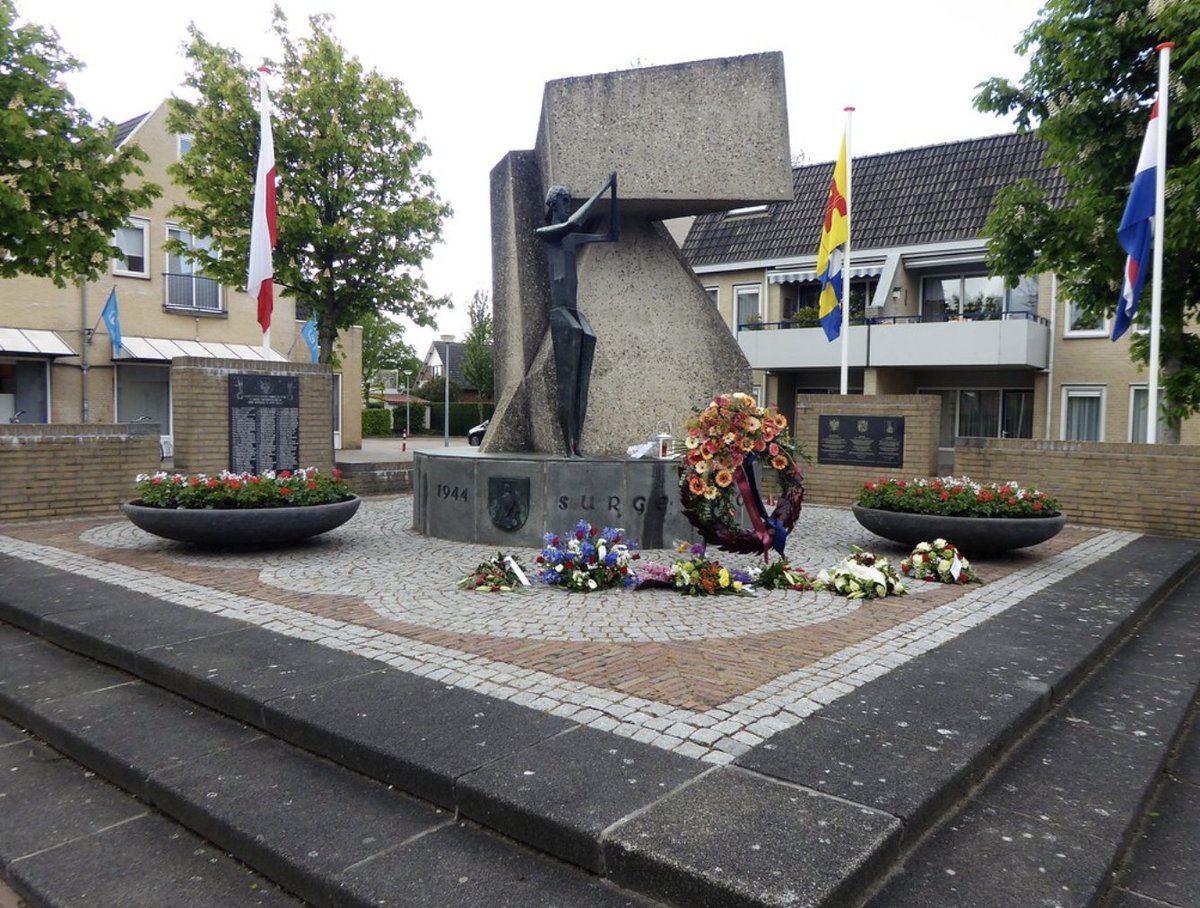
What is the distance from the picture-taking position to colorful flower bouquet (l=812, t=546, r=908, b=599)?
6.43 meters

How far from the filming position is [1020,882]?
2.68 m

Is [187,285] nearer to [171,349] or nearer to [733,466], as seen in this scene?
[171,349]

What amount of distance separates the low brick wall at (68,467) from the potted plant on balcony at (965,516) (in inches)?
350

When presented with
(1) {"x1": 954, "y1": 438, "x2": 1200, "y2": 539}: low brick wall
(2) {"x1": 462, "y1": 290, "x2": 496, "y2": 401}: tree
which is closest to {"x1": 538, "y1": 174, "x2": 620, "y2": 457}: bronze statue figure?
(1) {"x1": 954, "y1": 438, "x2": 1200, "y2": 539}: low brick wall

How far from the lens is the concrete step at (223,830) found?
107 inches

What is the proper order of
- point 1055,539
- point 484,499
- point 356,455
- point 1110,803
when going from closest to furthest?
point 1110,803, point 484,499, point 1055,539, point 356,455

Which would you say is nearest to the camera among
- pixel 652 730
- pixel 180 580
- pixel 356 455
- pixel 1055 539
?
pixel 652 730

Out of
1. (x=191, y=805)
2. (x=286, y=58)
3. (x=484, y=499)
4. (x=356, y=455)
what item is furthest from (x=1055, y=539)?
(x=356, y=455)

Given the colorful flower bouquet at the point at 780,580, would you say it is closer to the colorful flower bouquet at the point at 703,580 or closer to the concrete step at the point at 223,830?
the colorful flower bouquet at the point at 703,580

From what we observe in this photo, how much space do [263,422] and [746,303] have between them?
1791 cm

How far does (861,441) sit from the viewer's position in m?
13.1

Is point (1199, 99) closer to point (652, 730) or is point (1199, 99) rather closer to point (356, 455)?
point (652, 730)

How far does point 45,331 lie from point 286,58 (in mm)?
9822

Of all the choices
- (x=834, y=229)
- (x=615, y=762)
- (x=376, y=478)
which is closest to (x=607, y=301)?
(x=376, y=478)
